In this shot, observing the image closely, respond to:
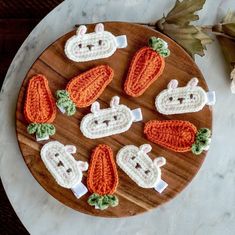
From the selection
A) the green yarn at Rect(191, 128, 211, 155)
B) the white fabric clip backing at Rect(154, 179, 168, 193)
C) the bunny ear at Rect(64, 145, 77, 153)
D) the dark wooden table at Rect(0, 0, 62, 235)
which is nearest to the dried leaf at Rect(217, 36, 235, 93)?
the green yarn at Rect(191, 128, 211, 155)

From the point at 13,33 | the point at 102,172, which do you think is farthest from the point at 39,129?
the point at 13,33

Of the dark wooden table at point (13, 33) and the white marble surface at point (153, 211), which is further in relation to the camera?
the dark wooden table at point (13, 33)

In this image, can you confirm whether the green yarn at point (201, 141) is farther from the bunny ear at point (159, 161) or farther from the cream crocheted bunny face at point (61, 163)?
the cream crocheted bunny face at point (61, 163)

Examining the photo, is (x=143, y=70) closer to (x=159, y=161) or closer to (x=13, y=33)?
(x=159, y=161)

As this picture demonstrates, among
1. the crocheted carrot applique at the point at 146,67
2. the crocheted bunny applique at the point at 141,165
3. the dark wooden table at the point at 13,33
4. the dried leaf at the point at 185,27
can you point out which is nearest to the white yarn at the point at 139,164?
the crocheted bunny applique at the point at 141,165

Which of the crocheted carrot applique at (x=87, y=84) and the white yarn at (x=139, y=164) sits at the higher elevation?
the crocheted carrot applique at (x=87, y=84)

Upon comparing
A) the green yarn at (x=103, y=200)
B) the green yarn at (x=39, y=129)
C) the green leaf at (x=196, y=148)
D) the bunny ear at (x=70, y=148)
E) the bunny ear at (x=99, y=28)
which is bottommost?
the green yarn at (x=103, y=200)
